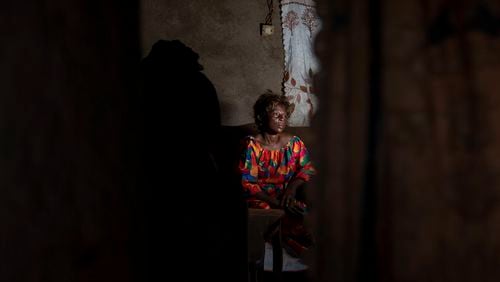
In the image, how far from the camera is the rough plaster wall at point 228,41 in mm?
4770

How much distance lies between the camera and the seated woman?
3.62 meters

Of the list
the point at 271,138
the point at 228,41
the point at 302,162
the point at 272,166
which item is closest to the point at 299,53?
the point at 228,41

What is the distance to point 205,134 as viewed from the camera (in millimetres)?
4832

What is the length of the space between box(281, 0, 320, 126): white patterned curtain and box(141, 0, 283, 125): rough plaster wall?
10 cm

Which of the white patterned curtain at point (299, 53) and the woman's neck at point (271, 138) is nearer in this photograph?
the woman's neck at point (271, 138)

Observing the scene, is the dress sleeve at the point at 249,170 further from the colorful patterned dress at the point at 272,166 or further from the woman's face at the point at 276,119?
the woman's face at the point at 276,119

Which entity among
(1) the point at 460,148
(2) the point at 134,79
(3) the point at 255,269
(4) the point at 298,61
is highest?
(4) the point at 298,61

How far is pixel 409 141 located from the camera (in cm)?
55

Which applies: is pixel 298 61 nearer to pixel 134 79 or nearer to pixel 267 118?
pixel 267 118

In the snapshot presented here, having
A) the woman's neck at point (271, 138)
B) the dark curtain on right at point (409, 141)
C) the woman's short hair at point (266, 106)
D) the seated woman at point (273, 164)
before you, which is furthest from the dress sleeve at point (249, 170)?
the dark curtain on right at point (409, 141)

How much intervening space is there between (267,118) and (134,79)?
3.22m

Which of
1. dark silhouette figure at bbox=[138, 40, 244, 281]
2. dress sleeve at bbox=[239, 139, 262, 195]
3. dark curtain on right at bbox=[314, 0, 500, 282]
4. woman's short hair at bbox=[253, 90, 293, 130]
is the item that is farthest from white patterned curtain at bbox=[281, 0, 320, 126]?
dark curtain on right at bbox=[314, 0, 500, 282]

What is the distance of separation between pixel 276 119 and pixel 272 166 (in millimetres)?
419

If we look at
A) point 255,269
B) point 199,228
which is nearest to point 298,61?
point 199,228
